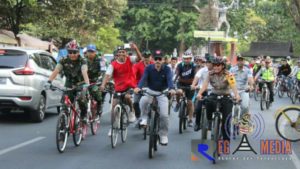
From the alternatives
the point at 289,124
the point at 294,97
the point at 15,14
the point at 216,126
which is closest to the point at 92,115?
the point at 216,126

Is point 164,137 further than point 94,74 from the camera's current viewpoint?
No

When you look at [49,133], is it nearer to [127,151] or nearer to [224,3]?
[127,151]

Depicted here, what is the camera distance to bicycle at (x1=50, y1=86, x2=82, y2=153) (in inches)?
386

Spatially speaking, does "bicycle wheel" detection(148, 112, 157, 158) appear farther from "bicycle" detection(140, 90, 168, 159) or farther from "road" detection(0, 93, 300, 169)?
"road" detection(0, 93, 300, 169)

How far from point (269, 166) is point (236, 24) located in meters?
59.0

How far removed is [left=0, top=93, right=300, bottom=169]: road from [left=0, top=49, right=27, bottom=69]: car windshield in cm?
156

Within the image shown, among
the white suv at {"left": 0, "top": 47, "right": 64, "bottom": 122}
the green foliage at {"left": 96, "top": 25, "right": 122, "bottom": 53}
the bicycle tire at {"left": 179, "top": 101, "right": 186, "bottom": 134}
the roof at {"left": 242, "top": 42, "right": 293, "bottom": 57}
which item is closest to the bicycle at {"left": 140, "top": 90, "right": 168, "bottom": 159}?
the bicycle tire at {"left": 179, "top": 101, "right": 186, "bottom": 134}

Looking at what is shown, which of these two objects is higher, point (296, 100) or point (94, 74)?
point (94, 74)

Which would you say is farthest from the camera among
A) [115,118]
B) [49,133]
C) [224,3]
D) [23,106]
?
[224,3]

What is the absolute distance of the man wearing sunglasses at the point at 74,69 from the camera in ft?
35.4

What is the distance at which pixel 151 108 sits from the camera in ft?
32.3

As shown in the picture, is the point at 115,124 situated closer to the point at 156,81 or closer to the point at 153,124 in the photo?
the point at 156,81

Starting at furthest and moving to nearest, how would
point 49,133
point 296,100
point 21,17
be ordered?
point 21,17
point 296,100
point 49,133

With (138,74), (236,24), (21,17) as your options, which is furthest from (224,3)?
(138,74)
